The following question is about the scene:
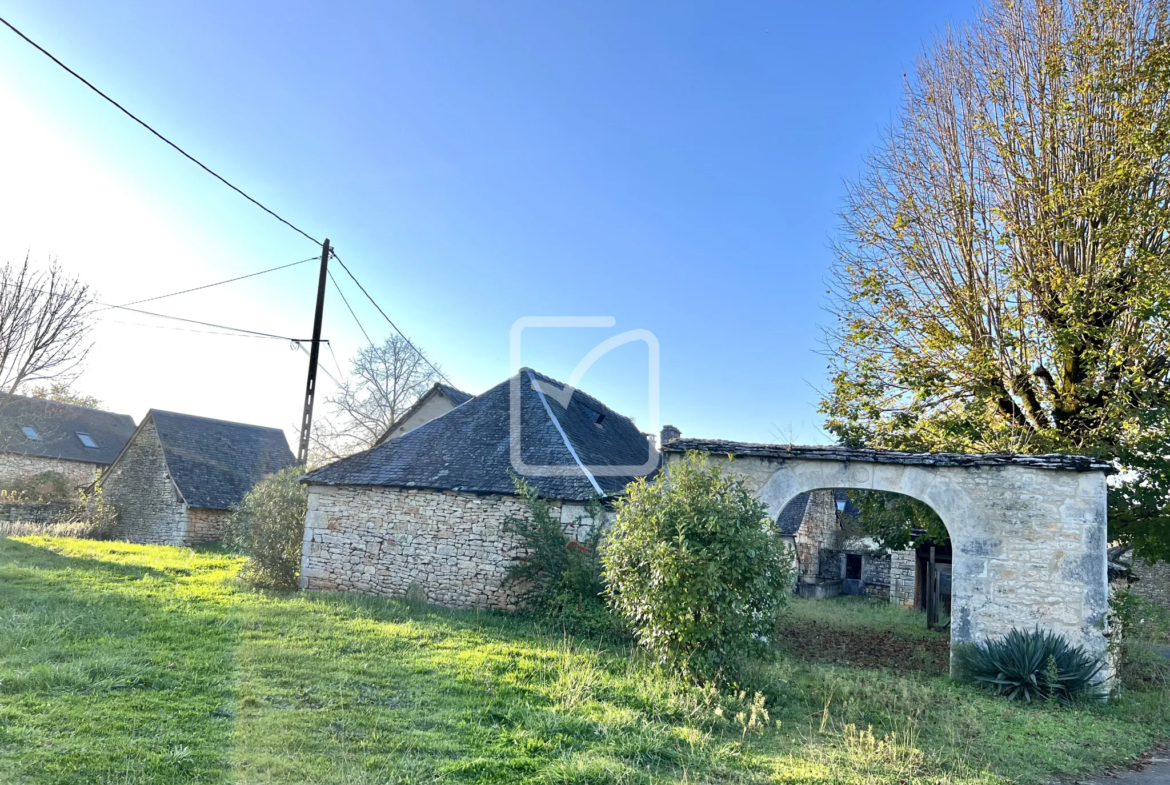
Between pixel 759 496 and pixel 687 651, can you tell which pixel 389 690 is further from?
pixel 759 496

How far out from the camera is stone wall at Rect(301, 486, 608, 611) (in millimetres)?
12727

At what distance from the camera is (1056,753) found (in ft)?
21.7

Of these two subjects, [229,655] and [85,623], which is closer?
[229,655]

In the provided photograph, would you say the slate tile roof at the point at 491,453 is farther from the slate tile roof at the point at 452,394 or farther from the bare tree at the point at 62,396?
the bare tree at the point at 62,396

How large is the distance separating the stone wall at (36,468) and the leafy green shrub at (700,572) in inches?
1278

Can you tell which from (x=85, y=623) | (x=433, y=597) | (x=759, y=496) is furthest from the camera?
→ (x=433, y=597)

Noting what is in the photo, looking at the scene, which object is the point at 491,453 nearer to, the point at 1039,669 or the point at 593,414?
the point at 593,414

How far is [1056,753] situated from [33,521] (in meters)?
32.3

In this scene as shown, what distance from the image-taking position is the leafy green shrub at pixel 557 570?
10.7 metres

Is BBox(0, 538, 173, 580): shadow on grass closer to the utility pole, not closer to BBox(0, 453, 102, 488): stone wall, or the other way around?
the utility pole

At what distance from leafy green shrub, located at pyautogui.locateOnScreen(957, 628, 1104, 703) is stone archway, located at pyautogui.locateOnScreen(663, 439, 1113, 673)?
197 mm

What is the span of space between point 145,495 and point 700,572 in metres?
24.6

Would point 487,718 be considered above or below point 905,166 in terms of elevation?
below

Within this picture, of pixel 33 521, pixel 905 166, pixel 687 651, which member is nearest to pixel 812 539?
pixel 905 166
